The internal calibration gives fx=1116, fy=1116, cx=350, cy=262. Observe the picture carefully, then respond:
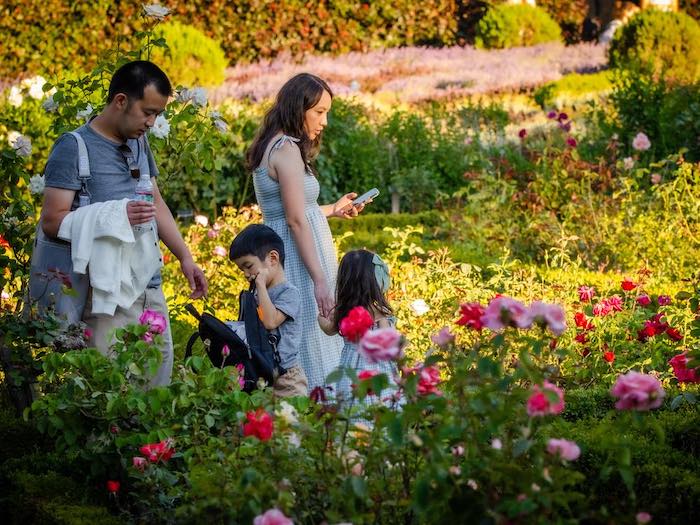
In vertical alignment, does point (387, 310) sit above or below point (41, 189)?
below

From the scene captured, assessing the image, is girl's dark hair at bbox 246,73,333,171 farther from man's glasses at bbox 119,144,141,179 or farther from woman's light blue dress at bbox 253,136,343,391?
man's glasses at bbox 119,144,141,179

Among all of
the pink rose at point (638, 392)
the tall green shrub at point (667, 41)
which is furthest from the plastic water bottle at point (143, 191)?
the tall green shrub at point (667, 41)

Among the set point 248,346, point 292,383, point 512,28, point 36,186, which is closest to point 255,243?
point 248,346

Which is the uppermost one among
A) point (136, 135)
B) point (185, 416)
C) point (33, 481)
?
point (136, 135)

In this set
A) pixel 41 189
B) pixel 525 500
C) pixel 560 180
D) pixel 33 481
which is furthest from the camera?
pixel 560 180

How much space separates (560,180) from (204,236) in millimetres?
2502

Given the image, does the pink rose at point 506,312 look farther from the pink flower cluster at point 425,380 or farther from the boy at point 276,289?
the boy at point 276,289

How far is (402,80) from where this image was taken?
1498 cm

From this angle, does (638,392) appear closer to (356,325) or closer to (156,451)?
(356,325)

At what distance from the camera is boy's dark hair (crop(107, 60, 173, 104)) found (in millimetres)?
3412

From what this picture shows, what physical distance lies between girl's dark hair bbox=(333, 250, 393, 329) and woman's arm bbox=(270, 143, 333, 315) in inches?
12.4

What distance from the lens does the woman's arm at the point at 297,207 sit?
13.6 ft

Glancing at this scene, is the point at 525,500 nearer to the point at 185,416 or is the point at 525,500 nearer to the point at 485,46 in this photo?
the point at 185,416

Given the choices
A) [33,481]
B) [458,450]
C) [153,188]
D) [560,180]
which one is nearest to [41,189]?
[153,188]
